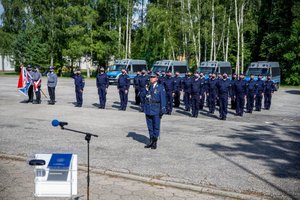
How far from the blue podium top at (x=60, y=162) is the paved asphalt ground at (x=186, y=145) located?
2889 mm

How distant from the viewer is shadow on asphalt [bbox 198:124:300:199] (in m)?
7.98

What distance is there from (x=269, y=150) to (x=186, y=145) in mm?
2250

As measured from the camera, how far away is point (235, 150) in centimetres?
973

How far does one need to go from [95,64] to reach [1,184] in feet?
146

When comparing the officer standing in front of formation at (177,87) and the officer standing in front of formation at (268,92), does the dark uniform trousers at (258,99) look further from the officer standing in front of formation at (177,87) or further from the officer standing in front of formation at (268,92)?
the officer standing in front of formation at (177,87)

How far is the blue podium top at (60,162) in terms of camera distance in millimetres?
4578

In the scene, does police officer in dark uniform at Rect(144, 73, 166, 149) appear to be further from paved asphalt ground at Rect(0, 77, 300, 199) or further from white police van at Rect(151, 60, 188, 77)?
white police van at Rect(151, 60, 188, 77)

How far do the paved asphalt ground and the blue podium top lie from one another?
289cm

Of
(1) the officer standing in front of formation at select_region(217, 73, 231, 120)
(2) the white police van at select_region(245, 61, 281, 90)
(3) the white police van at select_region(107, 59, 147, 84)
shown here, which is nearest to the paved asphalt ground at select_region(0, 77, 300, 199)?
(1) the officer standing in front of formation at select_region(217, 73, 231, 120)

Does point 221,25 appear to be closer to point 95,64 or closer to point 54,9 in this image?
point 95,64

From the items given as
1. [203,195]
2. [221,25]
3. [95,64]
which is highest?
[221,25]

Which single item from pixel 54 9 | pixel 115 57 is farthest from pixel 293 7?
pixel 54 9

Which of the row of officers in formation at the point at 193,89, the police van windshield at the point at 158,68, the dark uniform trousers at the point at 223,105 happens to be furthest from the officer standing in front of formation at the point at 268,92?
the police van windshield at the point at 158,68

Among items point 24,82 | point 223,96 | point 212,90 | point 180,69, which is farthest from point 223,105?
point 180,69
